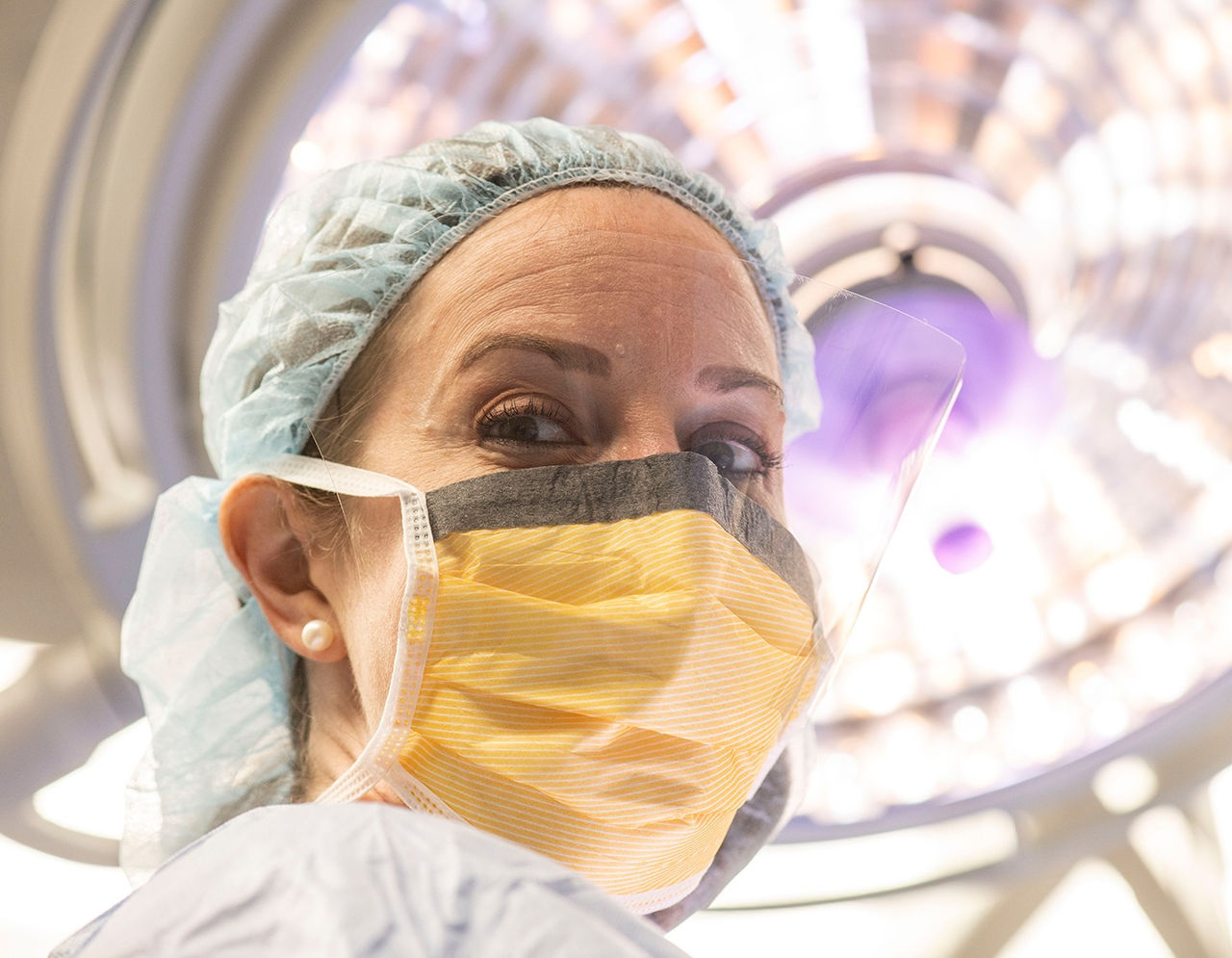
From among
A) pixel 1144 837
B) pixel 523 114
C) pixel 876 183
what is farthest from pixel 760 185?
pixel 1144 837

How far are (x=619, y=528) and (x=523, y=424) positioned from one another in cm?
13

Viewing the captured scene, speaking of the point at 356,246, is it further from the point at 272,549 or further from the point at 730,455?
the point at 730,455

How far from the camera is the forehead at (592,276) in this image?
1.02 m

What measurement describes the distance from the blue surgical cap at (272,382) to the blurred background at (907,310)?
134mm

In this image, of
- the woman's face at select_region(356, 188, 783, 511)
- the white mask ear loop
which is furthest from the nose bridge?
the white mask ear loop

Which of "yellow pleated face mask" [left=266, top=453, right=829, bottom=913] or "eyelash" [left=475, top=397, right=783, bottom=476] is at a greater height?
"eyelash" [left=475, top=397, right=783, bottom=476]

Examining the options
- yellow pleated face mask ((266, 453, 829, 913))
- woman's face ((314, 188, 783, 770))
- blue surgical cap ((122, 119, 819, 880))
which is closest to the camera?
yellow pleated face mask ((266, 453, 829, 913))

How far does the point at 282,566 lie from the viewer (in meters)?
1.10

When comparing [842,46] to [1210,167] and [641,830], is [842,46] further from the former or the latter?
[641,830]

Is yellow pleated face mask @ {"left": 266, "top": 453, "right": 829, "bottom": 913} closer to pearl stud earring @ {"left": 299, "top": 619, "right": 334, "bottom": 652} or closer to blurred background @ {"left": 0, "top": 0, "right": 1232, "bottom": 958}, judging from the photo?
pearl stud earring @ {"left": 299, "top": 619, "right": 334, "bottom": 652}

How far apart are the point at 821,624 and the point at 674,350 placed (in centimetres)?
29

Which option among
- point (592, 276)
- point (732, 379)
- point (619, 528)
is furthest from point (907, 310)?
point (619, 528)

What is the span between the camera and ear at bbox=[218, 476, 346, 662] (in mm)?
1081

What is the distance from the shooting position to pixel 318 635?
104 centimetres
